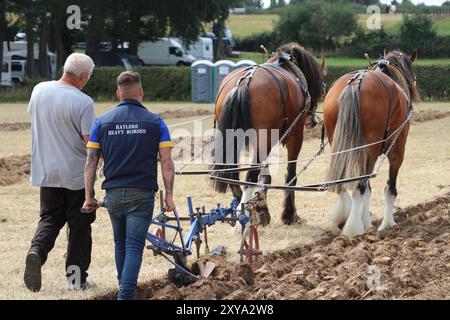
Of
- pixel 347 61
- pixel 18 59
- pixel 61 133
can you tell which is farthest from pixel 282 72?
pixel 347 61

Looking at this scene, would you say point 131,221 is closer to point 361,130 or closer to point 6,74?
point 361,130

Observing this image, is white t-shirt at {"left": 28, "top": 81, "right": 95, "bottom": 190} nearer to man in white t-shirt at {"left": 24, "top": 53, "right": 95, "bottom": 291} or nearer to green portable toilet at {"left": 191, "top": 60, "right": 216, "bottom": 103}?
man in white t-shirt at {"left": 24, "top": 53, "right": 95, "bottom": 291}

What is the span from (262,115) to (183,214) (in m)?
1.90

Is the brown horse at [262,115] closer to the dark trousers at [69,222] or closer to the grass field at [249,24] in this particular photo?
the dark trousers at [69,222]

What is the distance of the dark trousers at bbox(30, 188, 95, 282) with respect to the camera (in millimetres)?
7661

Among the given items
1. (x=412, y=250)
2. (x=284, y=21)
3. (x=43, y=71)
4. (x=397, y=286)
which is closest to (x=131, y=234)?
(x=397, y=286)

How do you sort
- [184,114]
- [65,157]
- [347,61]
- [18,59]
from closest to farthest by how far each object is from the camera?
[65,157] < [184,114] < [18,59] < [347,61]

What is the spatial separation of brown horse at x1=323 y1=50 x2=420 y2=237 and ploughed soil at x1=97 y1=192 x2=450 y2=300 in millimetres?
541

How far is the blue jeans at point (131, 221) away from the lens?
6.80 metres

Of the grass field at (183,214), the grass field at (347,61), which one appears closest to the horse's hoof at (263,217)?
the grass field at (183,214)

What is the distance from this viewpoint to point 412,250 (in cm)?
879

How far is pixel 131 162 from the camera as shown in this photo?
6785 millimetres
